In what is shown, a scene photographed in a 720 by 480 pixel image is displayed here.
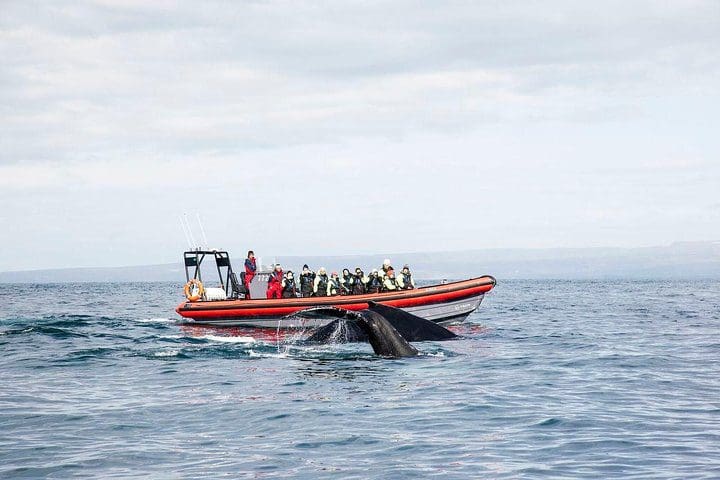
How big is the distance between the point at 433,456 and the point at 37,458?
16.8ft

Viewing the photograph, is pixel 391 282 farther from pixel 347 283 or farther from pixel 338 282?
pixel 338 282

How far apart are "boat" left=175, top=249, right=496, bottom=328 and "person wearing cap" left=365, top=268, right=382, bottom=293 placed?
1.36 metres

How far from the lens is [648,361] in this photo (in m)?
20.4

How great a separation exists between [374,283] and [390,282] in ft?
3.43

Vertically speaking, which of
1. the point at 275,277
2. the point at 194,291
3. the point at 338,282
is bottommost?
the point at 194,291

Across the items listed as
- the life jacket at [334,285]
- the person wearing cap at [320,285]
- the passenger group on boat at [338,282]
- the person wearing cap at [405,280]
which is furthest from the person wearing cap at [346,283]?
the person wearing cap at [405,280]

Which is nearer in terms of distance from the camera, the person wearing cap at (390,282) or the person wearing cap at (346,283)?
the person wearing cap at (390,282)

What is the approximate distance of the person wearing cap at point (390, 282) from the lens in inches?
1198

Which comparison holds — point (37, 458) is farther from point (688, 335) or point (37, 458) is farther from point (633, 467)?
point (688, 335)

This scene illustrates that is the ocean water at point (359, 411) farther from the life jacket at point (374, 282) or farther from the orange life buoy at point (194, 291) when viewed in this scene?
the orange life buoy at point (194, 291)

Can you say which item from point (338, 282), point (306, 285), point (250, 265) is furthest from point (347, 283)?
point (250, 265)

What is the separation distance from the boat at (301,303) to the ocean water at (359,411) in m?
5.04

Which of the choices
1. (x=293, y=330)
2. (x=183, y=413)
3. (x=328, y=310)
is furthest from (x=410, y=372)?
(x=293, y=330)

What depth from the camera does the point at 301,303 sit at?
30.2 metres
